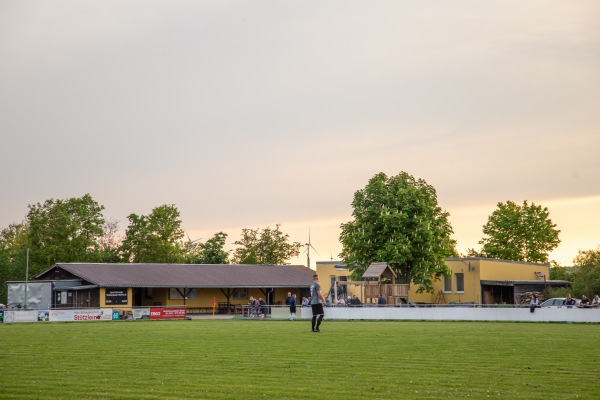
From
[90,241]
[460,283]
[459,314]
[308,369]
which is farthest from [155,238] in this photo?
[308,369]

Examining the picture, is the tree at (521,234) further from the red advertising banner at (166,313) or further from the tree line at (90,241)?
the red advertising banner at (166,313)

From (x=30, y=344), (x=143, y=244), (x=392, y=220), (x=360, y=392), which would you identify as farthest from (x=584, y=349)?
(x=143, y=244)

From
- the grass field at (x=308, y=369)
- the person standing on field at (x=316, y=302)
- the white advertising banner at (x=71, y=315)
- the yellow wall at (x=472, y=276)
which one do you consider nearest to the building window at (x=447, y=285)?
the yellow wall at (x=472, y=276)

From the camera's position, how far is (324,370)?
16.7 metres

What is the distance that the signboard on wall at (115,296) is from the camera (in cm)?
7100

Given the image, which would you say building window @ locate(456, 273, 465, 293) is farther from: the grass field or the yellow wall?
the grass field

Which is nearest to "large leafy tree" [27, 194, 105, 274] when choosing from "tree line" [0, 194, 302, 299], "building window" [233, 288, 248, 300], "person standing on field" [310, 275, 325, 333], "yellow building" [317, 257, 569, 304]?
"tree line" [0, 194, 302, 299]

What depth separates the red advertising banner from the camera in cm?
5841

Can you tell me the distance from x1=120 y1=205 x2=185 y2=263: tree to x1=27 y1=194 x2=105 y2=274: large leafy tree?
388 cm

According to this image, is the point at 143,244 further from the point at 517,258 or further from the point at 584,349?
the point at 584,349

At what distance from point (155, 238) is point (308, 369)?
88228 mm

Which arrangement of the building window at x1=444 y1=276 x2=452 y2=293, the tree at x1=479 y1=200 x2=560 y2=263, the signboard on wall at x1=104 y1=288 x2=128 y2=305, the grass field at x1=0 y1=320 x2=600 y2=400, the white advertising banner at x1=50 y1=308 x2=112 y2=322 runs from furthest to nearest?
the tree at x1=479 y1=200 x2=560 y2=263 < the building window at x1=444 y1=276 x2=452 y2=293 < the signboard on wall at x1=104 y1=288 x2=128 y2=305 < the white advertising banner at x1=50 y1=308 x2=112 y2=322 < the grass field at x1=0 y1=320 x2=600 y2=400

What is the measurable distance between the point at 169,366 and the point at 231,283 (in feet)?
205

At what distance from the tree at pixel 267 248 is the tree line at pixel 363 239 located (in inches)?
5.3
